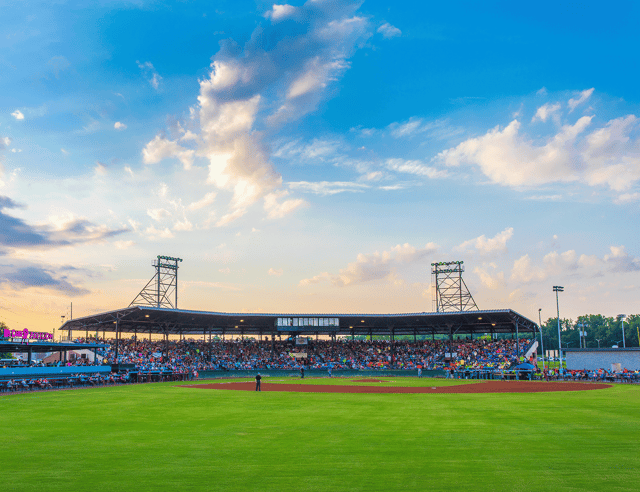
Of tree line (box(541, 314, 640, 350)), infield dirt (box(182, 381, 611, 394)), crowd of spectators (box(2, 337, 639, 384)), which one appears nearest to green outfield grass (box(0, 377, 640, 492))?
infield dirt (box(182, 381, 611, 394))

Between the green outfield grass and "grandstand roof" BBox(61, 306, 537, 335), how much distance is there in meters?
46.8

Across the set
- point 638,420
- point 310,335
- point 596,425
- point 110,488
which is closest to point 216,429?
point 110,488

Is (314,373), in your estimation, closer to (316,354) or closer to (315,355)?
(315,355)

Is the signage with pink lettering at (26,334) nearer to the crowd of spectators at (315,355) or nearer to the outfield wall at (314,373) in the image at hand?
the crowd of spectators at (315,355)

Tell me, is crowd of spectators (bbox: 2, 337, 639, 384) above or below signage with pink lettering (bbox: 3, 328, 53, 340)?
below

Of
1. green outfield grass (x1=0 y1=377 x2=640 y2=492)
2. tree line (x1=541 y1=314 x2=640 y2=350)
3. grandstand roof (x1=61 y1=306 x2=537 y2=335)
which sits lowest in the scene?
tree line (x1=541 y1=314 x2=640 y2=350)

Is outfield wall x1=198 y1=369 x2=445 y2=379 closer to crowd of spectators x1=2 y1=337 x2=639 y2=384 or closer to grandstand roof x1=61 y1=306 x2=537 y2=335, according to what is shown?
crowd of spectators x1=2 y1=337 x2=639 y2=384

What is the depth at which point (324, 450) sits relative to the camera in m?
12.5

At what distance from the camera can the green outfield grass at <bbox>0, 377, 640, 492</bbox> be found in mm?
9453

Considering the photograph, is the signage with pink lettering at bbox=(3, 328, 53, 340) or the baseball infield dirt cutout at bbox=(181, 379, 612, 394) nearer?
the baseball infield dirt cutout at bbox=(181, 379, 612, 394)

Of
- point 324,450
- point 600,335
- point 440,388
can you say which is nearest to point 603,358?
point 440,388

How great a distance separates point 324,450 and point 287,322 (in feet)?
214

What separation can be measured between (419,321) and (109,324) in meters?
48.1

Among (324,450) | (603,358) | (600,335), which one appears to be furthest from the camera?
(600,335)
